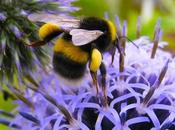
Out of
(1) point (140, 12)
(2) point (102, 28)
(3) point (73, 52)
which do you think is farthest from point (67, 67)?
(1) point (140, 12)

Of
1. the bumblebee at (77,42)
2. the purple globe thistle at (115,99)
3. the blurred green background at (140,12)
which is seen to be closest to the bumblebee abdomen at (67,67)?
the bumblebee at (77,42)

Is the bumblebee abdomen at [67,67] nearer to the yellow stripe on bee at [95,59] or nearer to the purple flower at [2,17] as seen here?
the yellow stripe on bee at [95,59]

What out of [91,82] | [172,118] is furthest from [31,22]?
[172,118]

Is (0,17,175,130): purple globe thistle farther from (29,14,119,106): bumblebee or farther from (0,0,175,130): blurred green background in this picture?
(0,0,175,130): blurred green background

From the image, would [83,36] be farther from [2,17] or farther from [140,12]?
[140,12]

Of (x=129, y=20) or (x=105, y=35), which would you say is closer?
(x=105, y=35)

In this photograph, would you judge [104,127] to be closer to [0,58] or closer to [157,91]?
[157,91]

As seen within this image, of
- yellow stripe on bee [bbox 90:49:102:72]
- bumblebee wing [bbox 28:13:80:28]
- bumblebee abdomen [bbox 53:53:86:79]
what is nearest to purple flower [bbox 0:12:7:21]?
bumblebee wing [bbox 28:13:80:28]
